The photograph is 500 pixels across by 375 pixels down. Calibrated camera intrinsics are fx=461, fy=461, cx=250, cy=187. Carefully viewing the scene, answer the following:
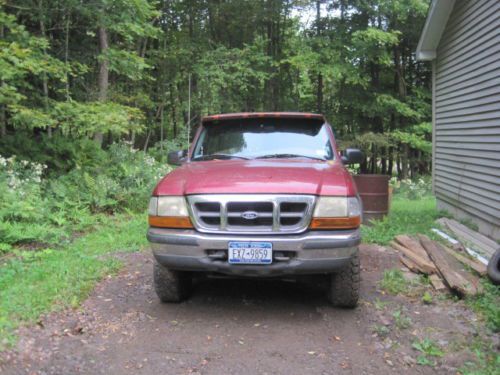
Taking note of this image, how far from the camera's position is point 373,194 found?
26.2 feet

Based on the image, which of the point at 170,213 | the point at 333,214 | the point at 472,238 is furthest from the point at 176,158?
the point at 472,238

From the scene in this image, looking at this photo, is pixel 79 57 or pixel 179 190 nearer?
pixel 179 190

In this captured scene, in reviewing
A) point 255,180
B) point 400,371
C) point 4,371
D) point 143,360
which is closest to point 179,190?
point 255,180

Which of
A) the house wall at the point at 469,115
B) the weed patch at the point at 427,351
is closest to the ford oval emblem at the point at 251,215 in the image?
the weed patch at the point at 427,351

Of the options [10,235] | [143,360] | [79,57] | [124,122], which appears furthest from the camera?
[79,57]

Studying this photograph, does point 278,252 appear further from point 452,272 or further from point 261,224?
point 452,272

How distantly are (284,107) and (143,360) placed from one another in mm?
20661

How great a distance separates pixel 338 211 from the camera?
3754 millimetres

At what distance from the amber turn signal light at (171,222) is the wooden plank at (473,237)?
4.33 m

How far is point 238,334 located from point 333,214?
1259mm

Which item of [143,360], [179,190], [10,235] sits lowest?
[143,360]

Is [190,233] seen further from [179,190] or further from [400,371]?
[400,371]

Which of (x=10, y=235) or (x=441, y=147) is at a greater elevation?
(x=441, y=147)

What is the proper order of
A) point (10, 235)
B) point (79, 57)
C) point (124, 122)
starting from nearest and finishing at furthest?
point (10, 235), point (124, 122), point (79, 57)
